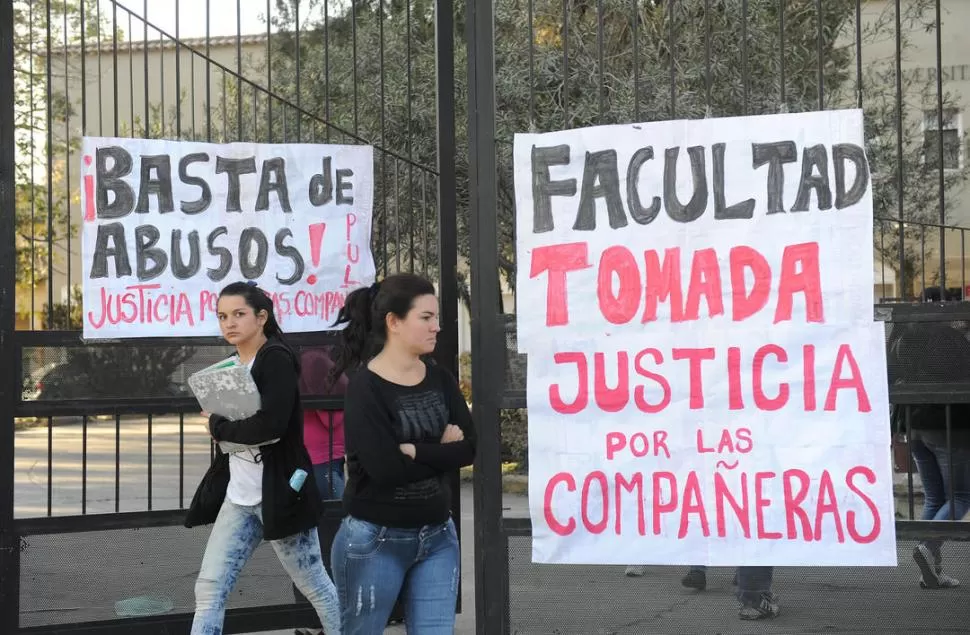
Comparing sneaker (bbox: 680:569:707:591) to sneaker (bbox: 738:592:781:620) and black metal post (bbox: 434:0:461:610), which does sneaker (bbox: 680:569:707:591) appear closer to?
sneaker (bbox: 738:592:781:620)

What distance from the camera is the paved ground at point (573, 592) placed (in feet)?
14.6

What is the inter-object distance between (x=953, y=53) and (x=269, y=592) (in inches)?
752

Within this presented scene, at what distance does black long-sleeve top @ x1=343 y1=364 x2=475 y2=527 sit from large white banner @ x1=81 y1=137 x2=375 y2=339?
189 centimetres

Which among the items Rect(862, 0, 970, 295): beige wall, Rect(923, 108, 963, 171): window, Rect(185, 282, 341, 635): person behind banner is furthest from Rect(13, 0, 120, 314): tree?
Rect(862, 0, 970, 295): beige wall

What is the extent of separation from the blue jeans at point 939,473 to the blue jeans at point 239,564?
9.15 ft

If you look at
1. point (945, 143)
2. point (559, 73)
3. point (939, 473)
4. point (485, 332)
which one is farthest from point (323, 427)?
point (945, 143)

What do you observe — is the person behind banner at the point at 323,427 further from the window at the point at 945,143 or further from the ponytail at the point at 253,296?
the window at the point at 945,143

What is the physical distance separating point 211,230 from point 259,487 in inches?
57.3

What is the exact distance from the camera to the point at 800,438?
437 centimetres

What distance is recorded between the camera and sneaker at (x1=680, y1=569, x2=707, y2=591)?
4.55 metres

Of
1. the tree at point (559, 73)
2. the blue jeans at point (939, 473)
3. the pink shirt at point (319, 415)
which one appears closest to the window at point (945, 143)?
the tree at point (559, 73)

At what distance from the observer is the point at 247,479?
15.6ft

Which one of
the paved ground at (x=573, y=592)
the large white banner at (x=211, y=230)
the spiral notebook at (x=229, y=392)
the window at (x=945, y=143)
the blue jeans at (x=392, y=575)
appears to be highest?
the window at (x=945, y=143)

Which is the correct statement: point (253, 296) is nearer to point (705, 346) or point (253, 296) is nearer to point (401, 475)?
point (401, 475)
